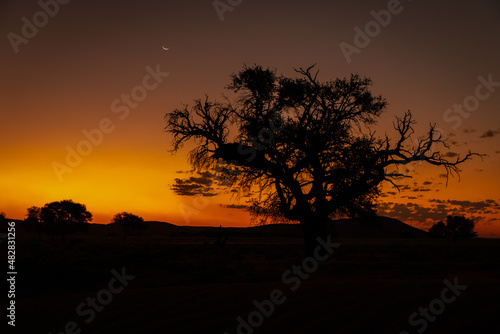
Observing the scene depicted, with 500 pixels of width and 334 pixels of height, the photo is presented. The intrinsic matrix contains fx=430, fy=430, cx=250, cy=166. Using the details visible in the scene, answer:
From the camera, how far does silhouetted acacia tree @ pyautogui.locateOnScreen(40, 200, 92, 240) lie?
6293cm

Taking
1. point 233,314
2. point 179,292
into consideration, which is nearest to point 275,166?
point 179,292

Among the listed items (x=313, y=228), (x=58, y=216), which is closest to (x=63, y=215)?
(x=58, y=216)

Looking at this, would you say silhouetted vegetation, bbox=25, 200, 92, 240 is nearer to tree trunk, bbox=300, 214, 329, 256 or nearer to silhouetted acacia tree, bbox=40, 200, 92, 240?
silhouetted acacia tree, bbox=40, 200, 92, 240

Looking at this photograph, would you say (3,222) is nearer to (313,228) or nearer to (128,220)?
(128,220)

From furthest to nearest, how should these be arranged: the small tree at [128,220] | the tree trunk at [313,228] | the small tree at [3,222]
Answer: the small tree at [128,220]
the small tree at [3,222]
the tree trunk at [313,228]

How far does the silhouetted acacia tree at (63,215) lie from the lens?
6293cm

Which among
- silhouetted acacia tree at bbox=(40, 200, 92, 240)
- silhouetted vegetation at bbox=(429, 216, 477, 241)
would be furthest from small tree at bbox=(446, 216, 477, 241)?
silhouetted acacia tree at bbox=(40, 200, 92, 240)

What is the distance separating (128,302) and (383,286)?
4192 millimetres

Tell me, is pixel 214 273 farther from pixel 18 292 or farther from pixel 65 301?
pixel 65 301

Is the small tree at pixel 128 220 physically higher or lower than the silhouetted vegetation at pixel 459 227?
higher

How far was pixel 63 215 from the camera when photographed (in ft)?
Answer: 210

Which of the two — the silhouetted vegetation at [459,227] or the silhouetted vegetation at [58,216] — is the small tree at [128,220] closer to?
the silhouetted vegetation at [58,216]

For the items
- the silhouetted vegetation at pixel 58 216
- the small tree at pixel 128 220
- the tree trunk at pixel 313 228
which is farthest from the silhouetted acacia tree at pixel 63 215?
the tree trunk at pixel 313 228

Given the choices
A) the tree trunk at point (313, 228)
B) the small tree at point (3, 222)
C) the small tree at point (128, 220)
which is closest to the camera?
the tree trunk at point (313, 228)
